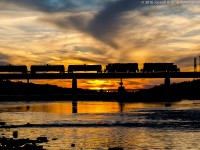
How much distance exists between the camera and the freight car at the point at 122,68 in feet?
567

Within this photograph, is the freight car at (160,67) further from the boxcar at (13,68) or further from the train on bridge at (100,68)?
the boxcar at (13,68)

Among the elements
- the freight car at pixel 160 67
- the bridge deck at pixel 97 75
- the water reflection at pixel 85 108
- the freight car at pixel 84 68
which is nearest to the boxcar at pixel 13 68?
the bridge deck at pixel 97 75

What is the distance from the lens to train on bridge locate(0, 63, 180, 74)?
172 metres

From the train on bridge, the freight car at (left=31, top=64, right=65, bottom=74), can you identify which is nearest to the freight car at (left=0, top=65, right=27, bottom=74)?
the train on bridge

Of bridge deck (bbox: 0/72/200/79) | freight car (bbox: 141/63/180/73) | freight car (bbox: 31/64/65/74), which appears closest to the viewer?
bridge deck (bbox: 0/72/200/79)

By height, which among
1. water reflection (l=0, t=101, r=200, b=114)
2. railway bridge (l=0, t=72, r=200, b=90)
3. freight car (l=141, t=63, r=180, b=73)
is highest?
freight car (l=141, t=63, r=180, b=73)

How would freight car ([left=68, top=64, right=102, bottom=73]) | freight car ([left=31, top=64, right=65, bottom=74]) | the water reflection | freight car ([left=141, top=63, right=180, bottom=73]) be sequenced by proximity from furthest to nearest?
1. freight car ([left=31, top=64, right=65, bottom=74])
2. freight car ([left=68, top=64, right=102, bottom=73])
3. freight car ([left=141, top=63, right=180, bottom=73])
4. the water reflection

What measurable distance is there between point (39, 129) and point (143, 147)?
18630 mm

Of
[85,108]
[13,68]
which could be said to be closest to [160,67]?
[13,68]

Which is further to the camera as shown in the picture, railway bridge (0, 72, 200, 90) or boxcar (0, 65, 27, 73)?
boxcar (0, 65, 27, 73)

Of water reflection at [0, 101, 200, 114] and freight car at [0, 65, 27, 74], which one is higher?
freight car at [0, 65, 27, 74]

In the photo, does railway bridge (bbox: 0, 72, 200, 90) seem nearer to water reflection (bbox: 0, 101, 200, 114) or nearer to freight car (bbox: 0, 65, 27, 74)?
freight car (bbox: 0, 65, 27, 74)

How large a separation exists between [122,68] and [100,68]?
9.39m

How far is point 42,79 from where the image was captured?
589 ft
